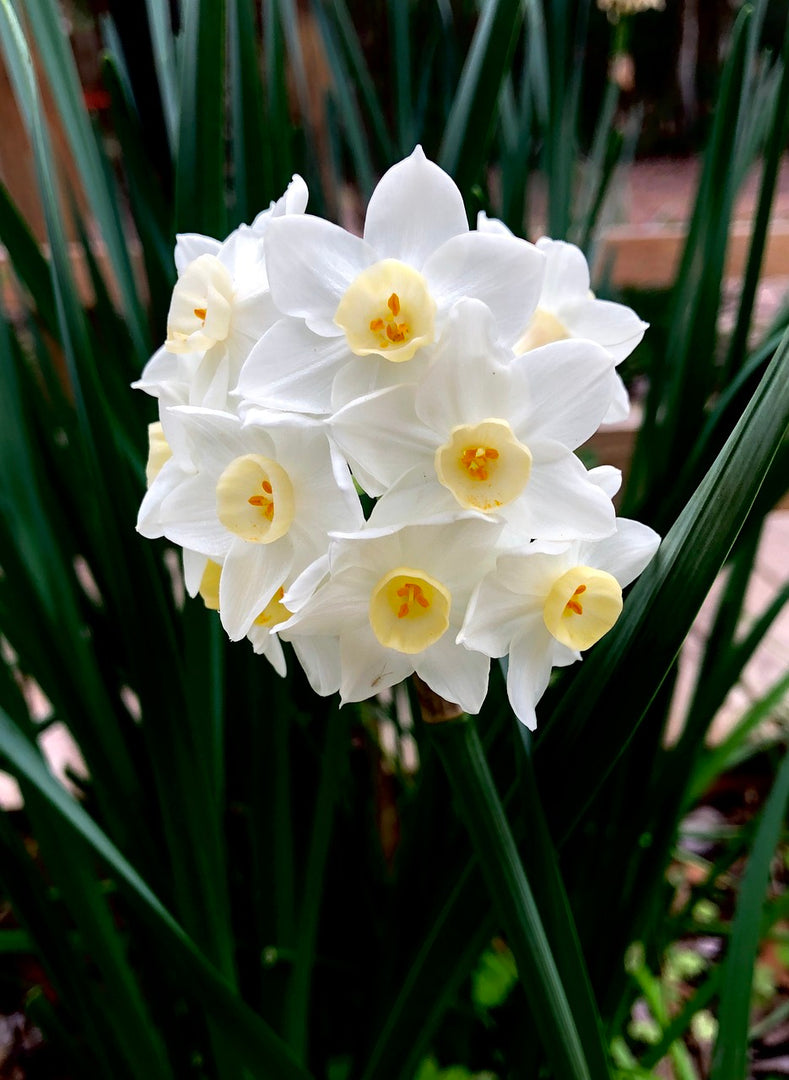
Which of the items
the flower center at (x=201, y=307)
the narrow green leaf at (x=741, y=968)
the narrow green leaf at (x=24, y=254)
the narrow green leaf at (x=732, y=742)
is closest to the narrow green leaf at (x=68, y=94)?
the narrow green leaf at (x=24, y=254)

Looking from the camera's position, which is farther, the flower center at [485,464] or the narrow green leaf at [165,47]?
the narrow green leaf at [165,47]

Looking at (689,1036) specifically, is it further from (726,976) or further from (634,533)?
(634,533)

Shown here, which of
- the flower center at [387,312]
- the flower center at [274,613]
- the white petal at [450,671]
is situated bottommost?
the white petal at [450,671]

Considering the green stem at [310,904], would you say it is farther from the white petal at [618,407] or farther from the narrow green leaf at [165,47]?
the narrow green leaf at [165,47]

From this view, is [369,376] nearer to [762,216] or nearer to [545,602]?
[545,602]

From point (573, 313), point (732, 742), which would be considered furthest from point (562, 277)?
point (732, 742)
